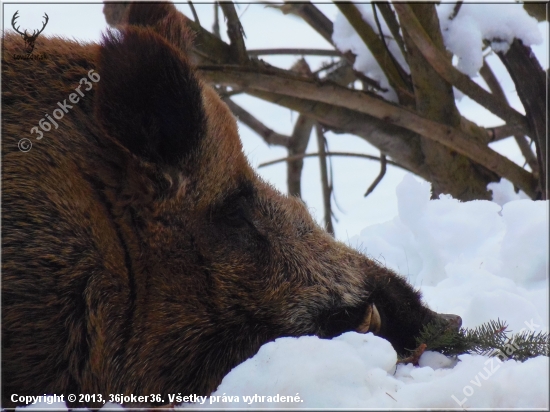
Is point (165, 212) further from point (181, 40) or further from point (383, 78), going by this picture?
point (383, 78)

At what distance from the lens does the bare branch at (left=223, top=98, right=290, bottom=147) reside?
Answer: 5.11m

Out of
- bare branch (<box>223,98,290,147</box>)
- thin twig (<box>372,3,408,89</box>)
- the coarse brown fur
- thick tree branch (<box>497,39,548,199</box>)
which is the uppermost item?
bare branch (<box>223,98,290,147</box>)

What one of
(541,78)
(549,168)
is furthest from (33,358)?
(541,78)

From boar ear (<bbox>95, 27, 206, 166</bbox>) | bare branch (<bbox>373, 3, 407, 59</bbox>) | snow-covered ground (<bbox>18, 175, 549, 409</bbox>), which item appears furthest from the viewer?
bare branch (<bbox>373, 3, 407, 59</bbox>)

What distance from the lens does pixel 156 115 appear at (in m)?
2.22

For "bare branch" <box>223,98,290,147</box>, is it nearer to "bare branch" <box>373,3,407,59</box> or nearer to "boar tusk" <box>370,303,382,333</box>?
"bare branch" <box>373,3,407,59</box>

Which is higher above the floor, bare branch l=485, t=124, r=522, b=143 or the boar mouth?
bare branch l=485, t=124, r=522, b=143

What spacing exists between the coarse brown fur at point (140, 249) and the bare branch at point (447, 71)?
5.23 ft

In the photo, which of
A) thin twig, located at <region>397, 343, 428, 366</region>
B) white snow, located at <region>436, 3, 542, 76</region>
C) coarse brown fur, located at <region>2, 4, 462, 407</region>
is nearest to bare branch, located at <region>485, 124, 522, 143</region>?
white snow, located at <region>436, 3, 542, 76</region>

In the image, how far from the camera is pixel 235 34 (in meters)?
3.82

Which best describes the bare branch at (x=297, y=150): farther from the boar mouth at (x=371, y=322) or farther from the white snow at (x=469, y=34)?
the boar mouth at (x=371, y=322)

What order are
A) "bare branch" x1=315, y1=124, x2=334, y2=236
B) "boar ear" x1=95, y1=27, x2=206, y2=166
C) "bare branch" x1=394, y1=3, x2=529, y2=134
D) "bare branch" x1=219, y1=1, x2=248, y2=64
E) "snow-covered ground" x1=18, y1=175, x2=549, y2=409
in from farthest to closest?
"bare branch" x1=315, y1=124, x2=334, y2=236, "bare branch" x1=219, y1=1, x2=248, y2=64, "bare branch" x1=394, y1=3, x2=529, y2=134, "boar ear" x1=95, y1=27, x2=206, y2=166, "snow-covered ground" x1=18, y1=175, x2=549, y2=409

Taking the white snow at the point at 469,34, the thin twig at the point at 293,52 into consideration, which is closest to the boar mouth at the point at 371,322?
the white snow at the point at 469,34

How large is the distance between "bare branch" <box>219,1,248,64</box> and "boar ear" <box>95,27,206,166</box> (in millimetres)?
1555
